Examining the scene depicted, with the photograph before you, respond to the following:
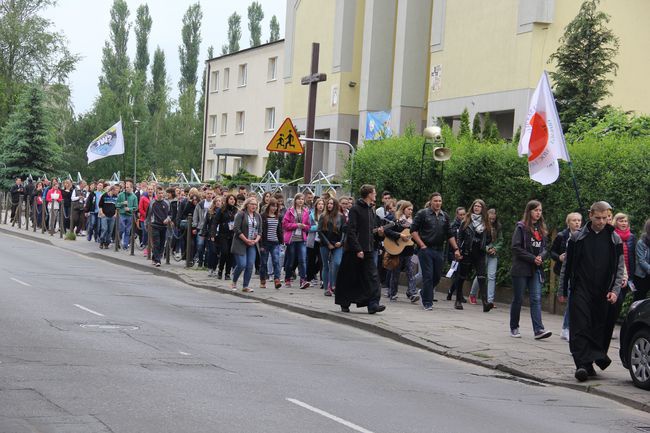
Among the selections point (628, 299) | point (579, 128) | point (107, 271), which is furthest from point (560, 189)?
point (107, 271)

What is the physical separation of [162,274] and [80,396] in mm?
15745

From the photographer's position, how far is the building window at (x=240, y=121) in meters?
64.8

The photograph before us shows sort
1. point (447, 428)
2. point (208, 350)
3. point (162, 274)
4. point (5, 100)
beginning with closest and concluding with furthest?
1. point (447, 428)
2. point (208, 350)
3. point (162, 274)
4. point (5, 100)

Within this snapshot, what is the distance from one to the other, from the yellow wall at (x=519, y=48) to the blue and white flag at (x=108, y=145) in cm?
1197

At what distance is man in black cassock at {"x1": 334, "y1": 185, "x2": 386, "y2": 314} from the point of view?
1683 centimetres

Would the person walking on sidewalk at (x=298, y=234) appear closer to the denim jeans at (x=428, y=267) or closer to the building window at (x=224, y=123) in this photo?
the denim jeans at (x=428, y=267)

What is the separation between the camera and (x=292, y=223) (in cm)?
2166

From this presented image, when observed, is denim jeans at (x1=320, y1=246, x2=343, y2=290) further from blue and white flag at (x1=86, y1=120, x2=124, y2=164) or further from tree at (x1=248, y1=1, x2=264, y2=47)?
tree at (x1=248, y1=1, x2=264, y2=47)

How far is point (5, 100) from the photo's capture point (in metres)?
67.8

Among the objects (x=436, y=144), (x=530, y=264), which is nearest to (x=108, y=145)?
(x=436, y=144)

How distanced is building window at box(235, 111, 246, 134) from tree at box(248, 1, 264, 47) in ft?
85.9

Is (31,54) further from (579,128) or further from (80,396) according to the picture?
(80,396)

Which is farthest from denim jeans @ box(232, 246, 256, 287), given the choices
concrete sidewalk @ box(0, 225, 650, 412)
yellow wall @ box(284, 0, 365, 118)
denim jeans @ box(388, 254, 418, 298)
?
yellow wall @ box(284, 0, 365, 118)

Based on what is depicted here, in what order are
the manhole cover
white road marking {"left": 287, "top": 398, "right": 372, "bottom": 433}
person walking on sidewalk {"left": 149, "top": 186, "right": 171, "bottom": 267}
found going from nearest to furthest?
1. white road marking {"left": 287, "top": 398, "right": 372, "bottom": 433}
2. the manhole cover
3. person walking on sidewalk {"left": 149, "top": 186, "right": 171, "bottom": 267}
